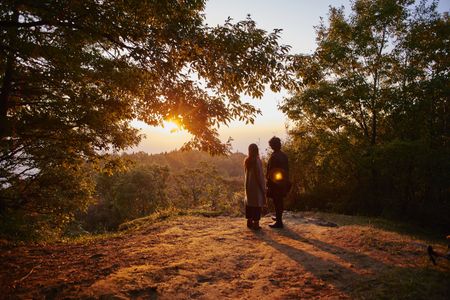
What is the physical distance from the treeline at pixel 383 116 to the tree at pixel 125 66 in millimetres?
12316

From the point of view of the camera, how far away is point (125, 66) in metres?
7.39

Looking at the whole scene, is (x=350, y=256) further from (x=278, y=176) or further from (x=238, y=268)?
(x=278, y=176)

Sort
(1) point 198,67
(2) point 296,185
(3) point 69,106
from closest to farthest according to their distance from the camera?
(1) point 198,67 → (3) point 69,106 → (2) point 296,185

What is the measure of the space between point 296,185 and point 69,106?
16.5m

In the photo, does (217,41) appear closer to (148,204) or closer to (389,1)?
(389,1)

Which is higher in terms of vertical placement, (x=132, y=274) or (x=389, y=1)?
(x=389, y=1)

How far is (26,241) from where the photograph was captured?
31.4 feet

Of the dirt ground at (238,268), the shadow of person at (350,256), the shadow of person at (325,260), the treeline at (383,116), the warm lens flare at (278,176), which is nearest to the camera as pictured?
the dirt ground at (238,268)

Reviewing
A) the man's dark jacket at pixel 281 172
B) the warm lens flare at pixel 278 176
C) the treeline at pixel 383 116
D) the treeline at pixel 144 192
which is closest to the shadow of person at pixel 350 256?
the man's dark jacket at pixel 281 172

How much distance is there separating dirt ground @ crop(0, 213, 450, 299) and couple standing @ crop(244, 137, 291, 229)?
0.73m

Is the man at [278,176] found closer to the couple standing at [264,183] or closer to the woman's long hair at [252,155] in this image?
the couple standing at [264,183]

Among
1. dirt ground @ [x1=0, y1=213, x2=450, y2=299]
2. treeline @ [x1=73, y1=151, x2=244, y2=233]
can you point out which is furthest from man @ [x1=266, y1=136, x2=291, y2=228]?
treeline @ [x1=73, y1=151, x2=244, y2=233]

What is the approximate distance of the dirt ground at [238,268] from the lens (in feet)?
14.7

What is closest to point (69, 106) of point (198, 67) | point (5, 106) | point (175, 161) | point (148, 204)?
point (5, 106)
